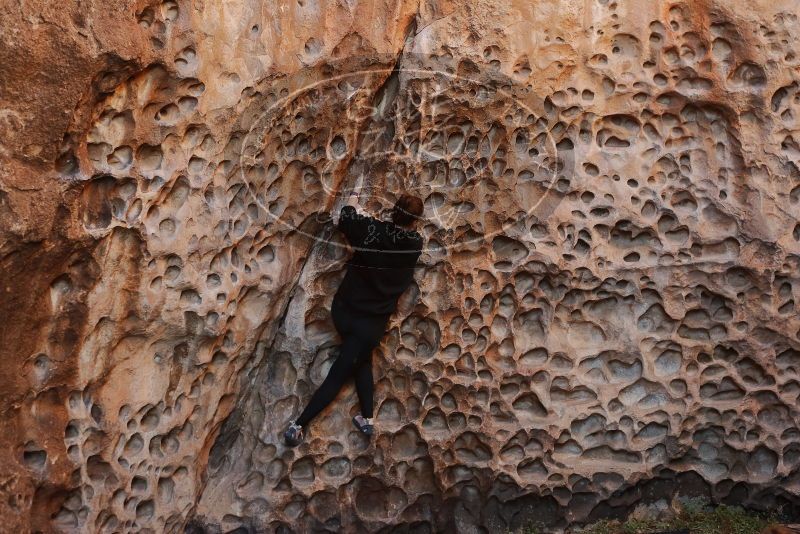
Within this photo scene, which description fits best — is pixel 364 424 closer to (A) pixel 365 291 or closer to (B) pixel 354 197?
(A) pixel 365 291

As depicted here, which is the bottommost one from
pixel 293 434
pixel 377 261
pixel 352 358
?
pixel 293 434

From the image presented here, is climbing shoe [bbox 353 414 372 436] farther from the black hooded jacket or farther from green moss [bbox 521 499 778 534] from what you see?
green moss [bbox 521 499 778 534]

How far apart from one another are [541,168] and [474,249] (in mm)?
512

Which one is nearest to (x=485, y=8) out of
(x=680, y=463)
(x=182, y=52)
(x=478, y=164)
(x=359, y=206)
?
(x=478, y=164)

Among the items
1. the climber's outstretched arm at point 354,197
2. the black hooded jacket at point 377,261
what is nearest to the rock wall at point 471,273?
the climber's outstretched arm at point 354,197

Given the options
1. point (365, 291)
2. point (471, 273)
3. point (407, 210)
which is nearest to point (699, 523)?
point (471, 273)

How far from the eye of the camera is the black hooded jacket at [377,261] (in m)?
4.45

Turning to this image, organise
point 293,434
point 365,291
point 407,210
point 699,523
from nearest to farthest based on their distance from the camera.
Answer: point 407,210, point 365,291, point 293,434, point 699,523

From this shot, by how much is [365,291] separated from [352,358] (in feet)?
1.11

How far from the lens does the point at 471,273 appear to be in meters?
4.72

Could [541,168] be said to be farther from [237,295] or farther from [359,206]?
[237,295]

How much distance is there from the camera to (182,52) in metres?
3.96

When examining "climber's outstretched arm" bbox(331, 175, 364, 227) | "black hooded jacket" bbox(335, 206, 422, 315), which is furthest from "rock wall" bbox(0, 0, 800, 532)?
"black hooded jacket" bbox(335, 206, 422, 315)

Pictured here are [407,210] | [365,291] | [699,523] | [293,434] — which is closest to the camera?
[407,210]
